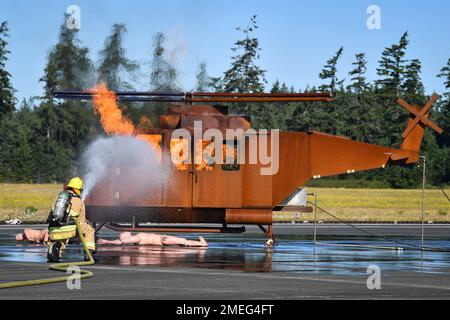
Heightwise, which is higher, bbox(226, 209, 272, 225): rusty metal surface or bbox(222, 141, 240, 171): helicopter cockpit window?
bbox(222, 141, 240, 171): helicopter cockpit window

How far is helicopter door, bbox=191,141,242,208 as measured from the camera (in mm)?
27891

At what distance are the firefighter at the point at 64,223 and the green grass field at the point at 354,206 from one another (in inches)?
1000

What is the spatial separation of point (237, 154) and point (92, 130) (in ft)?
17.5

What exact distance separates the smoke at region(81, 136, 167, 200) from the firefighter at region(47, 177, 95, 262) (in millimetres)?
5160

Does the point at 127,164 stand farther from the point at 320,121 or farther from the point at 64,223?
the point at 320,121

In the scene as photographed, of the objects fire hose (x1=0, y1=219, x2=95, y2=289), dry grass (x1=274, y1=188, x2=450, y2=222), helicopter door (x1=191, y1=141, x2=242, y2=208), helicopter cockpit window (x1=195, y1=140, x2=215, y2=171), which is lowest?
fire hose (x1=0, y1=219, x2=95, y2=289)

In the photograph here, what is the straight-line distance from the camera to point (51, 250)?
22.0 meters

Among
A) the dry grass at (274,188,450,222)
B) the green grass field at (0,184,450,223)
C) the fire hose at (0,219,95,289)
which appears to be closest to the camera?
the fire hose at (0,219,95,289)

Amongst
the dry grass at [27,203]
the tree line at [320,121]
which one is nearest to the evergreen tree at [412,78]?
the tree line at [320,121]

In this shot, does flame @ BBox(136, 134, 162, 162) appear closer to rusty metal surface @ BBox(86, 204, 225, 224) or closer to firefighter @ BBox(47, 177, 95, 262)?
rusty metal surface @ BBox(86, 204, 225, 224)

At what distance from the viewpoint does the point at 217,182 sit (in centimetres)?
2797

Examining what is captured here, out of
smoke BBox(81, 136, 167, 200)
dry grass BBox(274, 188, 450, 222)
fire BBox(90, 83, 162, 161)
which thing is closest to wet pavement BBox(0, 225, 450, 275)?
smoke BBox(81, 136, 167, 200)

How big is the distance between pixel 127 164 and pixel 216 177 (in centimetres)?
274
